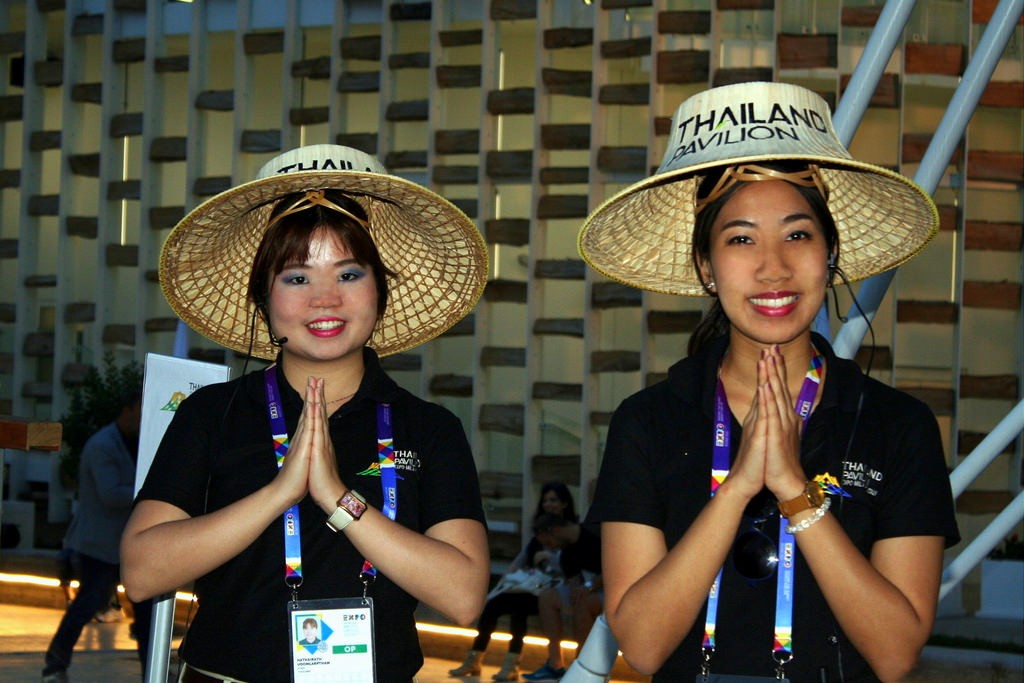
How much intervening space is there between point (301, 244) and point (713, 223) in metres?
0.66

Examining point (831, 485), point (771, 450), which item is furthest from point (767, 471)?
point (831, 485)

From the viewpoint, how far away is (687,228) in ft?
8.65

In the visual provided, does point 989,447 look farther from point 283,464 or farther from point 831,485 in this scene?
point 283,464

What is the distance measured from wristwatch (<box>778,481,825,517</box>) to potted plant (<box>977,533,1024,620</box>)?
308 inches

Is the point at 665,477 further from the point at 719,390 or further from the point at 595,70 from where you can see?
the point at 595,70

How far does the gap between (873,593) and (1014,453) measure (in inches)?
307

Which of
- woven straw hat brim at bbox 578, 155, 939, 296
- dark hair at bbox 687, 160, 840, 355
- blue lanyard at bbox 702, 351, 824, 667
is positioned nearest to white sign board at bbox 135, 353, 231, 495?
woven straw hat brim at bbox 578, 155, 939, 296

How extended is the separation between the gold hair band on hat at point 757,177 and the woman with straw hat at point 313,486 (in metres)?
0.56

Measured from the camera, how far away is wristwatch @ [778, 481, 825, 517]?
2.02 metres

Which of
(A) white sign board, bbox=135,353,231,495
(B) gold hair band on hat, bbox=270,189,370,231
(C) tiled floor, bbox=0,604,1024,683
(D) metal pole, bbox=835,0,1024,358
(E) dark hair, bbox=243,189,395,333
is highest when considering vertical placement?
(D) metal pole, bbox=835,0,1024,358

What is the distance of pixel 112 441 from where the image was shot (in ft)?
24.3

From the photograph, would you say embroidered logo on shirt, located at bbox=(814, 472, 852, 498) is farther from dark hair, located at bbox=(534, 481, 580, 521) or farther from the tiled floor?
dark hair, located at bbox=(534, 481, 580, 521)

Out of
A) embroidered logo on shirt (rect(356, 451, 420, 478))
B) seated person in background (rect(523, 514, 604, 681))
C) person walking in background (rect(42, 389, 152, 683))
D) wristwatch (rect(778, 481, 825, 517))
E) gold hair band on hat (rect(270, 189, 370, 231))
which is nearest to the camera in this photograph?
wristwatch (rect(778, 481, 825, 517))

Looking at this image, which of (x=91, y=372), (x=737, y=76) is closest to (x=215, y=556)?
(x=737, y=76)
